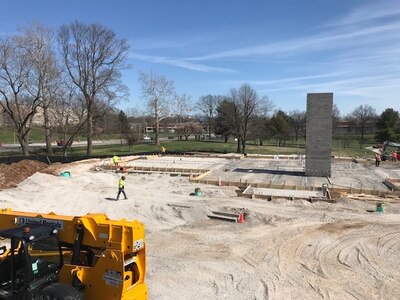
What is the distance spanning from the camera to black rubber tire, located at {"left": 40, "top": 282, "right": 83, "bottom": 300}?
6344mm

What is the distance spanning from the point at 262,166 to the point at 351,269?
86.4 ft

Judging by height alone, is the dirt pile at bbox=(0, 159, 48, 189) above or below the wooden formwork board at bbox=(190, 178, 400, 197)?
above

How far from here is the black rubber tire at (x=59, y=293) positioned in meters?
6.34

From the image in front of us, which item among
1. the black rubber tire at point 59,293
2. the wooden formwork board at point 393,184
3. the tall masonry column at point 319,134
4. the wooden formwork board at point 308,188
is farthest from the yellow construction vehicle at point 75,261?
the tall masonry column at point 319,134

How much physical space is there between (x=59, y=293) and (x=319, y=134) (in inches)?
1058

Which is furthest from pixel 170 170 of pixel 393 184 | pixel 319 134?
pixel 393 184

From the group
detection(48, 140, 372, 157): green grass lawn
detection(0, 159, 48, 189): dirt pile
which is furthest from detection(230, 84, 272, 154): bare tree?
detection(0, 159, 48, 189): dirt pile

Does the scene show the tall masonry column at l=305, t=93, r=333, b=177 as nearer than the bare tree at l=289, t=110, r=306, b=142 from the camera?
Yes

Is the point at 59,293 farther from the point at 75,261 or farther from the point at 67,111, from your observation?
the point at 67,111

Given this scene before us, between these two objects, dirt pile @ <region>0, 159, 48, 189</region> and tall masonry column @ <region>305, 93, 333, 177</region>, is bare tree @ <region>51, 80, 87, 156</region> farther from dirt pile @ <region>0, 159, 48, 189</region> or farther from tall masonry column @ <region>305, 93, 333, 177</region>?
tall masonry column @ <region>305, 93, 333, 177</region>

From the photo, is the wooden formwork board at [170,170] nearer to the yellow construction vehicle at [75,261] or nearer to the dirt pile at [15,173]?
the dirt pile at [15,173]

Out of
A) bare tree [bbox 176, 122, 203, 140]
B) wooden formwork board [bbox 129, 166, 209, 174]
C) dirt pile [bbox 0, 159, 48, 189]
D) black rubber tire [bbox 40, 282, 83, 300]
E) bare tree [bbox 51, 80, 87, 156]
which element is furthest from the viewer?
bare tree [bbox 176, 122, 203, 140]

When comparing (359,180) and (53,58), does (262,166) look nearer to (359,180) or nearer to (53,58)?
(359,180)

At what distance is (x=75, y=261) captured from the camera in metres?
7.24
